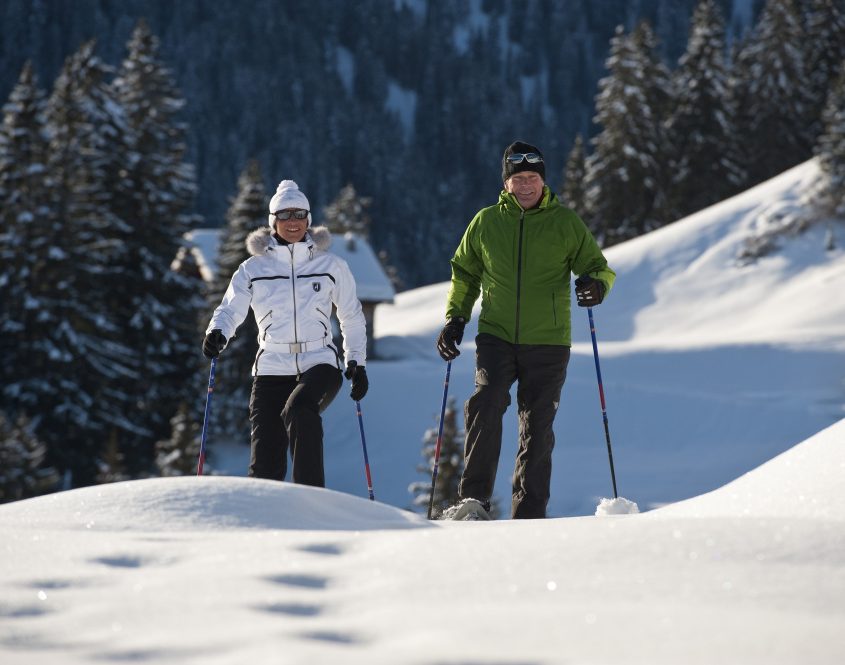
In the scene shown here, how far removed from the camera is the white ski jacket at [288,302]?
6.21m

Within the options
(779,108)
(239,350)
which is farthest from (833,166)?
(239,350)

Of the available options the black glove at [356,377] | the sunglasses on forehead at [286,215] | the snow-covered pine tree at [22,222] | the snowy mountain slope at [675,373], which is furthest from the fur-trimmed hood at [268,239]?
the snow-covered pine tree at [22,222]

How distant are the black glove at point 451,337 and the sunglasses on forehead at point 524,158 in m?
0.92

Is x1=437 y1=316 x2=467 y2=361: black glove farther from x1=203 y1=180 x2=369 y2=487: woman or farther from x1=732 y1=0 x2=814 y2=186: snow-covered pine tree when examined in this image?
x1=732 y1=0 x2=814 y2=186: snow-covered pine tree

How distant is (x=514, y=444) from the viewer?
83.9ft

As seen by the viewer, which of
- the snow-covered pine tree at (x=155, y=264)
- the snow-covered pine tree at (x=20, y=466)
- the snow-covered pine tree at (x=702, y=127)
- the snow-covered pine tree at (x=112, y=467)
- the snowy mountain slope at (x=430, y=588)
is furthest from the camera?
the snow-covered pine tree at (x=702, y=127)

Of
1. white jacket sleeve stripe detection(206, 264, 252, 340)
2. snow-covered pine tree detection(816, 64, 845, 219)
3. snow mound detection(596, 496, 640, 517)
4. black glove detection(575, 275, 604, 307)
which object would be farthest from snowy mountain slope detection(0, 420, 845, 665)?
snow-covered pine tree detection(816, 64, 845, 219)

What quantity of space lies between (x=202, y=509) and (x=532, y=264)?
2657mm

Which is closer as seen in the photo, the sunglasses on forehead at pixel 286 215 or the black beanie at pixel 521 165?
the black beanie at pixel 521 165

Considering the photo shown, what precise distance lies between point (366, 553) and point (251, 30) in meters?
138

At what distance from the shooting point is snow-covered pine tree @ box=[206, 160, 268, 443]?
3250cm

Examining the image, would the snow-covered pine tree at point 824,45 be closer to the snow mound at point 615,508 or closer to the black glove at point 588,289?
the black glove at point 588,289

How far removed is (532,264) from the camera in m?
5.94

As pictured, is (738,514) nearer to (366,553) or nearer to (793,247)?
(366,553)
